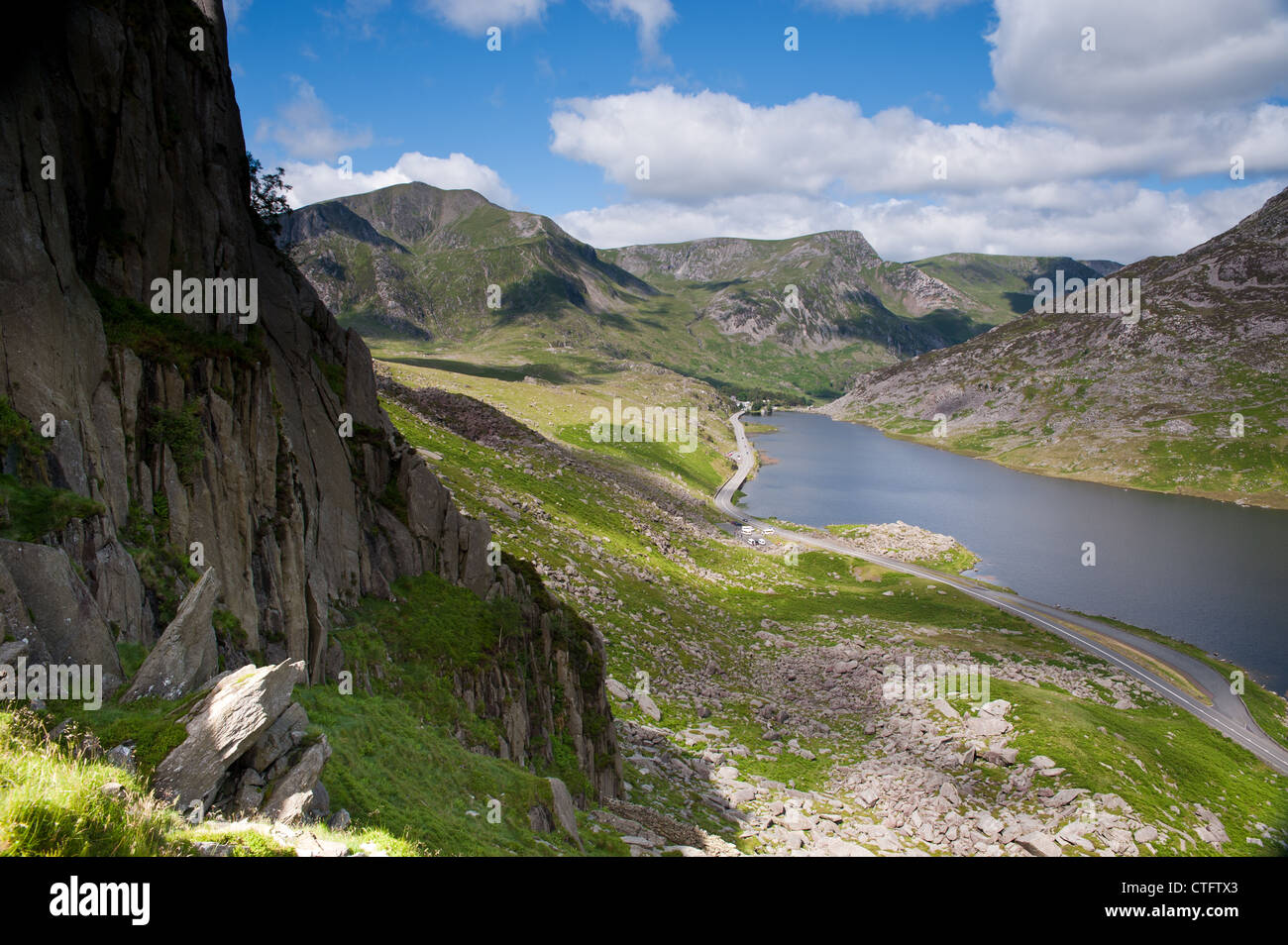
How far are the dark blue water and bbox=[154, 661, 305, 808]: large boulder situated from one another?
8818cm

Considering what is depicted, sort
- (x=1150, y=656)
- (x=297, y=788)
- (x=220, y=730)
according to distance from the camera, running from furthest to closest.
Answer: (x=1150, y=656) → (x=297, y=788) → (x=220, y=730)

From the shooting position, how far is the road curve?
52719mm

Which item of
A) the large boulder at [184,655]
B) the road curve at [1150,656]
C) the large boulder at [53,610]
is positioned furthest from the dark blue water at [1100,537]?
the large boulder at [53,610]

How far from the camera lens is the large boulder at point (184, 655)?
40.0 feet

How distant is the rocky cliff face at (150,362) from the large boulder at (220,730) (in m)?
2.61

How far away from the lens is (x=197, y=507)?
56.7 ft

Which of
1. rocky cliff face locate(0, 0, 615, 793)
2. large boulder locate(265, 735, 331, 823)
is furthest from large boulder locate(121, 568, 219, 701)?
large boulder locate(265, 735, 331, 823)

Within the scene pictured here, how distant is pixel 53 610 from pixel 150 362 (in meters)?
8.11

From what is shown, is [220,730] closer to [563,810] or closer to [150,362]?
[150,362]

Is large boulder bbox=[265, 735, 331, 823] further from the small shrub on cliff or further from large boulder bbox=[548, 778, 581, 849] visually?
large boulder bbox=[548, 778, 581, 849]

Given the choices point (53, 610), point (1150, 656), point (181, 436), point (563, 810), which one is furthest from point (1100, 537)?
point (53, 610)

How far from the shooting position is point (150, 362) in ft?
56.7
